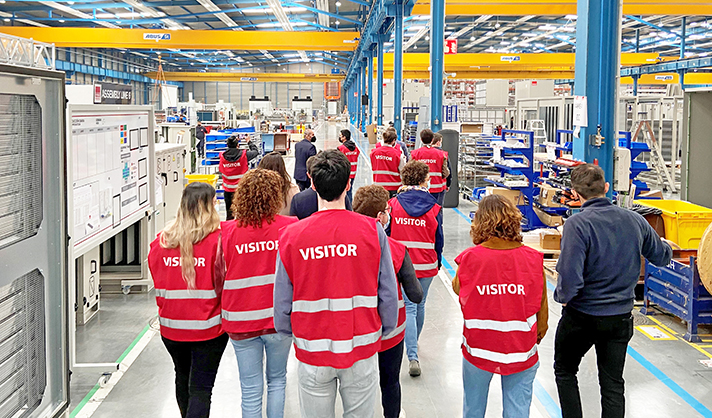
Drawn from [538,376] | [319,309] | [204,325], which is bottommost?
[538,376]

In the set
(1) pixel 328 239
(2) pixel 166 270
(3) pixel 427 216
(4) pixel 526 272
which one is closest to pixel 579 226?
(4) pixel 526 272

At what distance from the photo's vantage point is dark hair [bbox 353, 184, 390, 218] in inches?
134

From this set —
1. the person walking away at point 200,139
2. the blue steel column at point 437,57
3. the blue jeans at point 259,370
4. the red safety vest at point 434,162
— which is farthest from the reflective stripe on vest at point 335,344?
the person walking away at point 200,139

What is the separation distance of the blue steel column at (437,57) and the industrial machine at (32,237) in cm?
923

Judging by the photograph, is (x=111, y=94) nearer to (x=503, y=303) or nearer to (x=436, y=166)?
(x=436, y=166)

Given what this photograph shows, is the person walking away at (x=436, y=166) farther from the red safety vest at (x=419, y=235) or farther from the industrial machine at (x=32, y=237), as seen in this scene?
the industrial machine at (x=32, y=237)

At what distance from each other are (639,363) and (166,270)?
391cm

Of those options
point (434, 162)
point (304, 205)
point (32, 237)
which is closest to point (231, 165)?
point (434, 162)

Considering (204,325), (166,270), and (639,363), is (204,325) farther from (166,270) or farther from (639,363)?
(639,363)

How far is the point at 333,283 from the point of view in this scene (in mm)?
2314

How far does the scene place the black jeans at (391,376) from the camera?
3.19 m

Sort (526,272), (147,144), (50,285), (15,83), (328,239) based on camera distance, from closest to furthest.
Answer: (328,239), (526,272), (15,83), (50,285), (147,144)

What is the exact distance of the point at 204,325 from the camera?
3.03 m

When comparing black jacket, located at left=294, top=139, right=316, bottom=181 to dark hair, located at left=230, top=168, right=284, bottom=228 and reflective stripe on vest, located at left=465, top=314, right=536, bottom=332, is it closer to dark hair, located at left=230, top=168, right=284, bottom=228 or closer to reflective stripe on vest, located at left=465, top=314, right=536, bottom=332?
dark hair, located at left=230, top=168, right=284, bottom=228
